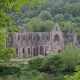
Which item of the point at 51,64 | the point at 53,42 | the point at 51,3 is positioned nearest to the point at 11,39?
the point at 53,42

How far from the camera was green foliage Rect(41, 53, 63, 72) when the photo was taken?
54.4 m

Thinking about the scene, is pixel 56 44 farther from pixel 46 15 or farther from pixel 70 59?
pixel 46 15

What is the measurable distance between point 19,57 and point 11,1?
57183 mm

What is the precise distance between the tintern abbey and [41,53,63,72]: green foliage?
17529mm

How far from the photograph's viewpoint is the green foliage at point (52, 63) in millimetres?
54359

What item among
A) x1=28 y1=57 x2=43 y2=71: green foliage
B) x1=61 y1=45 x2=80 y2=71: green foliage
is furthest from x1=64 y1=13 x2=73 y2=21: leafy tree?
x1=28 y1=57 x2=43 y2=71: green foliage

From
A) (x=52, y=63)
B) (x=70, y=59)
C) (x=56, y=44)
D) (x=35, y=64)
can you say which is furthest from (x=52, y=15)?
(x=52, y=63)

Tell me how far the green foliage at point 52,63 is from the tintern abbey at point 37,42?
57.5 feet

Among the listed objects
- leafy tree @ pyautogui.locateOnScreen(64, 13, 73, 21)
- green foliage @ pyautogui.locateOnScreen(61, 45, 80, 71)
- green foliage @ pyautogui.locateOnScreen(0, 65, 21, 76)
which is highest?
leafy tree @ pyautogui.locateOnScreen(64, 13, 73, 21)

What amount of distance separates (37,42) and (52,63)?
70.0 feet

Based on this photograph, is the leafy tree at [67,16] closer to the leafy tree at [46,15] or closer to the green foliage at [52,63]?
the leafy tree at [46,15]

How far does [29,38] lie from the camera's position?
244 feet

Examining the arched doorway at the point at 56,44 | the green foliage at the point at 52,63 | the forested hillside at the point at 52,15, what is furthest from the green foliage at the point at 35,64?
the forested hillside at the point at 52,15

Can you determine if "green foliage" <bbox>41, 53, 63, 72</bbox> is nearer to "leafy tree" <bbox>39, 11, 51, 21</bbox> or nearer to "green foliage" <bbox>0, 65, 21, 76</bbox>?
"green foliage" <bbox>0, 65, 21, 76</bbox>
